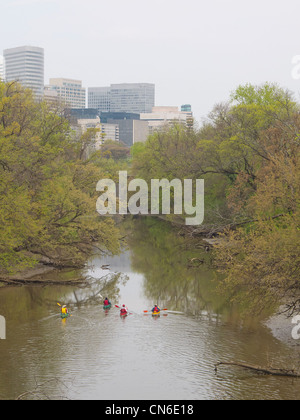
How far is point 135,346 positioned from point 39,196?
19.1 m

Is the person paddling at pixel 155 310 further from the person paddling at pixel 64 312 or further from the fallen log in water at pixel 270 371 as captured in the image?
the fallen log in water at pixel 270 371

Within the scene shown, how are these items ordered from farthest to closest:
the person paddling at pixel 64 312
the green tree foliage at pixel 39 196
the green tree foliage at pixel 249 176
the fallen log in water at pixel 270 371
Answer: the green tree foliage at pixel 39 196, the person paddling at pixel 64 312, the green tree foliage at pixel 249 176, the fallen log in water at pixel 270 371

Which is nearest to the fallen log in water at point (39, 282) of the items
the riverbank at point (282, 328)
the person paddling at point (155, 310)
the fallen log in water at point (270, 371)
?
the person paddling at point (155, 310)

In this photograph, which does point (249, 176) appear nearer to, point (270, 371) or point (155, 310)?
point (155, 310)

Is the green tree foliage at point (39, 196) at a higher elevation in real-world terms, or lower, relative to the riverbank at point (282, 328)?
higher

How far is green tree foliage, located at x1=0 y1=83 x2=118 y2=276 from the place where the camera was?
35.4 m

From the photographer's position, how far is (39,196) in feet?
134

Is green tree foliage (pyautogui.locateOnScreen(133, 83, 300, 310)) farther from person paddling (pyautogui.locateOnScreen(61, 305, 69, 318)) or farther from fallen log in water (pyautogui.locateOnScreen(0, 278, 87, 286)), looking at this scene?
fallen log in water (pyautogui.locateOnScreen(0, 278, 87, 286))

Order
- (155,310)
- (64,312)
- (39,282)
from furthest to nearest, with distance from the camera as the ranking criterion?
1. (39,282)
2. (155,310)
3. (64,312)

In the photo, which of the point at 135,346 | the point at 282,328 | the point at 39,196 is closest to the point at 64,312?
the point at 135,346

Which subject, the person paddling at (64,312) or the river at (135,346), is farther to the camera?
the person paddling at (64,312)

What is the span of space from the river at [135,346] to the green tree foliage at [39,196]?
156 inches

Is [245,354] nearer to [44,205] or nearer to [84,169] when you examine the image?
[44,205]

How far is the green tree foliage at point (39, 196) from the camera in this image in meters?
35.4
